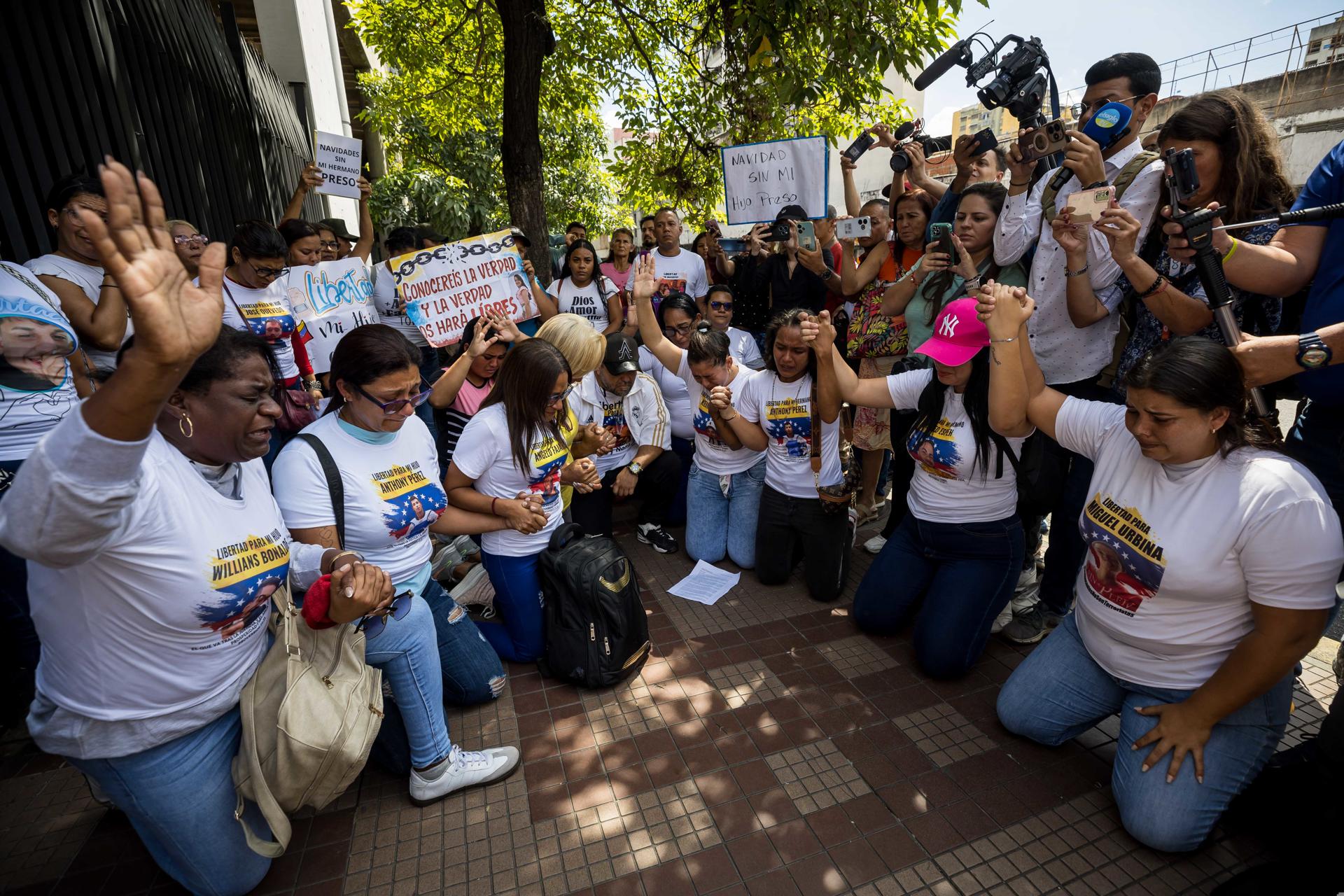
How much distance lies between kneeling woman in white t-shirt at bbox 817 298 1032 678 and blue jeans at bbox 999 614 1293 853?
496 millimetres

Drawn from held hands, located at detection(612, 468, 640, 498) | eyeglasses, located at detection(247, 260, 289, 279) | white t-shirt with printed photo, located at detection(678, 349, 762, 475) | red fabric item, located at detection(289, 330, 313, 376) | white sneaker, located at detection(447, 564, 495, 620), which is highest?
eyeglasses, located at detection(247, 260, 289, 279)

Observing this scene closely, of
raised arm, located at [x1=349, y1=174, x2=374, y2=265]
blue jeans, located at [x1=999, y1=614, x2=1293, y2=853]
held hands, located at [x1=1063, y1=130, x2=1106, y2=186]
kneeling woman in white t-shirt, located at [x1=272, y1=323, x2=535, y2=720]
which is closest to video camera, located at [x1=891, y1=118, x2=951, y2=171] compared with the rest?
held hands, located at [x1=1063, y1=130, x2=1106, y2=186]

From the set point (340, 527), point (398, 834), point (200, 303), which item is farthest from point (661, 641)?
point (200, 303)

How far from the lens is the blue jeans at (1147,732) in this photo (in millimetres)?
2307

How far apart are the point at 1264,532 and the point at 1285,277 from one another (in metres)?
1.07

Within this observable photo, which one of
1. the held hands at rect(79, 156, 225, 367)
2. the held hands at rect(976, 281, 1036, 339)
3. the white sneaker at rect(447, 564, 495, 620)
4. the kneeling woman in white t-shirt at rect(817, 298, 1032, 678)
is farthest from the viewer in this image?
the white sneaker at rect(447, 564, 495, 620)

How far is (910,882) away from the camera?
2285mm

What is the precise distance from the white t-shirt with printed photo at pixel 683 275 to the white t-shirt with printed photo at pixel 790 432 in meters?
1.95

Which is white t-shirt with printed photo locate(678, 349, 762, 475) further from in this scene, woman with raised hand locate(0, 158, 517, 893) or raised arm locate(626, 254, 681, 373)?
woman with raised hand locate(0, 158, 517, 893)

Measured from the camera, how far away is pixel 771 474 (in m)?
4.45

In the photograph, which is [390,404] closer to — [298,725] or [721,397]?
[298,725]

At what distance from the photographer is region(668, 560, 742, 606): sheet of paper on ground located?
4207mm

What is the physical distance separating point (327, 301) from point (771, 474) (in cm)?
342

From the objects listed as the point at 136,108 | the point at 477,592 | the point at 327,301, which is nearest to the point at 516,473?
the point at 477,592
